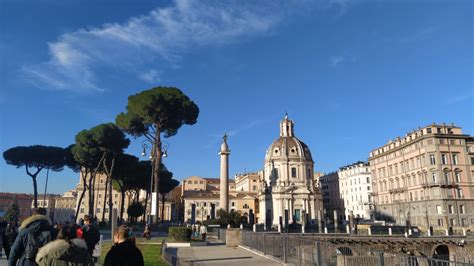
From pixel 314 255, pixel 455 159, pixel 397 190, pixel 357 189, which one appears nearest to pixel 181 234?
pixel 314 255

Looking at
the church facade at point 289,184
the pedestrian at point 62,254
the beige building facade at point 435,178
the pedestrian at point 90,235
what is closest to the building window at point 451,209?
the beige building facade at point 435,178

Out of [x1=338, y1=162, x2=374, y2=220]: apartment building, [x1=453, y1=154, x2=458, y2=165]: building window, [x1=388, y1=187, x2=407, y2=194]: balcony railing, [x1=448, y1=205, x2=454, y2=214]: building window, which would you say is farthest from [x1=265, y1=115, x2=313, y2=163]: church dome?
[x1=448, y1=205, x2=454, y2=214]: building window

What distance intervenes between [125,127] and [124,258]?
116ft

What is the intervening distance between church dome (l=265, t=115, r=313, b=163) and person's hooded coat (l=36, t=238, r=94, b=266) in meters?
69.3

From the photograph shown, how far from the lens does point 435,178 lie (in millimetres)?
51969

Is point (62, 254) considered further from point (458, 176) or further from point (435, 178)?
point (458, 176)

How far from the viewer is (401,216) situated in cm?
5894

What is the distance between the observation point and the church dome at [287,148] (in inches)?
2913

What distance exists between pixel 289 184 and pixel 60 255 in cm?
6885

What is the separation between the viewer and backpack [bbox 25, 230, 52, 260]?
Answer: 5.81 metres

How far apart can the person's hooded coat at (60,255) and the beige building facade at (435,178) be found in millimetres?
50582

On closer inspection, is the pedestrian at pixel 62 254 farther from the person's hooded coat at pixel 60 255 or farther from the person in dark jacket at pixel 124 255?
the person in dark jacket at pixel 124 255

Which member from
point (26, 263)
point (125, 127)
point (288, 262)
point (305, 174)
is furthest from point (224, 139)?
point (26, 263)

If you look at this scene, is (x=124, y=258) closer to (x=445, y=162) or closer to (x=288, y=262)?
(x=288, y=262)
